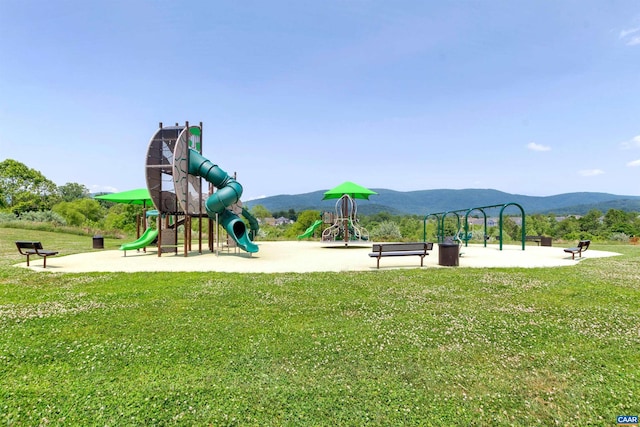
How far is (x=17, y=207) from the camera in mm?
57219

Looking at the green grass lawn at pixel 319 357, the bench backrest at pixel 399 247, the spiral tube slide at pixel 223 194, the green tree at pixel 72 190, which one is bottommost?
the green grass lawn at pixel 319 357

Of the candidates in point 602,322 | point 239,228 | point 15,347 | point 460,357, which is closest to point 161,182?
point 239,228

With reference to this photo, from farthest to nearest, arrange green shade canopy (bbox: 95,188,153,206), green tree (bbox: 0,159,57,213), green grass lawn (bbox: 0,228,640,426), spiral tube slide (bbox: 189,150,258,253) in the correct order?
1. green tree (bbox: 0,159,57,213)
2. green shade canopy (bbox: 95,188,153,206)
3. spiral tube slide (bbox: 189,150,258,253)
4. green grass lawn (bbox: 0,228,640,426)

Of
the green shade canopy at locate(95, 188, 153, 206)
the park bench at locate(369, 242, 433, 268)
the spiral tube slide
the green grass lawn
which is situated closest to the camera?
the green grass lawn

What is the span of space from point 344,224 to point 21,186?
6604 cm

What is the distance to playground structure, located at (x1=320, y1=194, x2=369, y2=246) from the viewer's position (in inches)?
1011

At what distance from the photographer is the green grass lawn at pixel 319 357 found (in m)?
3.41

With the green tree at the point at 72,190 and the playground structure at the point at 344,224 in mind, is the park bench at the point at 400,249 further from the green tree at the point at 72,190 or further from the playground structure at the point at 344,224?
the green tree at the point at 72,190

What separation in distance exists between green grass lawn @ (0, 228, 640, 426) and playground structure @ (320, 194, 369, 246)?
58.3ft

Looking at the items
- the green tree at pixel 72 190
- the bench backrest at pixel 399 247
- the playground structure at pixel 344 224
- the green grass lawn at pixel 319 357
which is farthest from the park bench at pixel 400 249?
the green tree at pixel 72 190

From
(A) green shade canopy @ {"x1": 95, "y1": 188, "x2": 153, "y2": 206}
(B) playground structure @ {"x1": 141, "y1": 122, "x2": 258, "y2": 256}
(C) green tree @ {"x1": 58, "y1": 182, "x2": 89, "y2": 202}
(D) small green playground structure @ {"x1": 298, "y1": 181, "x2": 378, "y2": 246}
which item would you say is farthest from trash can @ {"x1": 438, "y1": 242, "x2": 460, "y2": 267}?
(C) green tree @ {"x1": 58, "y1": 182, "x2": 89, "y2": 202}

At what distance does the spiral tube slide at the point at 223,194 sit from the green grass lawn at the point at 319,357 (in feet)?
31.5

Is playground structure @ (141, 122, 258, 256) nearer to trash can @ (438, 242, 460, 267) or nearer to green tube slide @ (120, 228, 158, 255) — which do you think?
green tube slide @ (120, 228, 158, 255)

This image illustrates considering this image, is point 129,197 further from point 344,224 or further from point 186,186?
point 344,224
